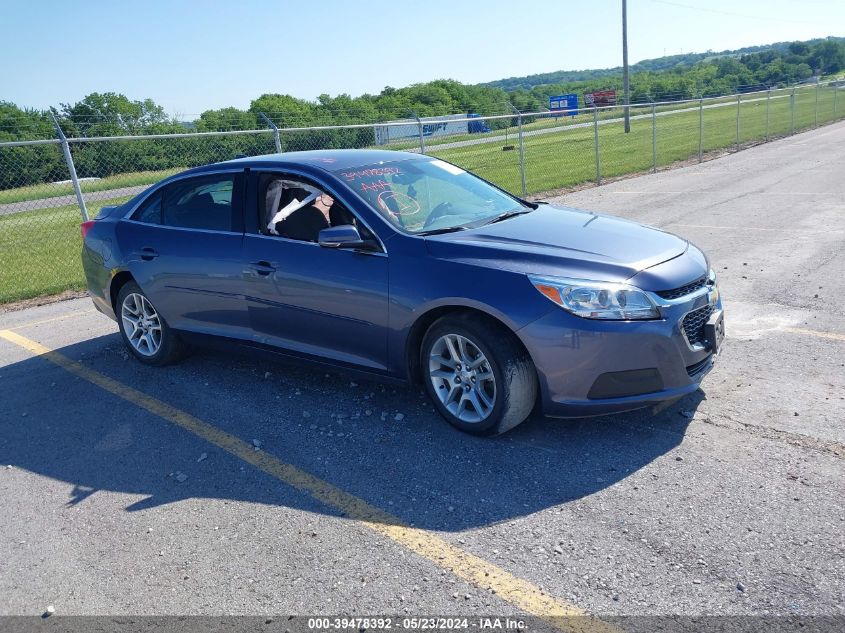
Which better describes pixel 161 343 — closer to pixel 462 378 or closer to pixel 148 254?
pixel 148 254

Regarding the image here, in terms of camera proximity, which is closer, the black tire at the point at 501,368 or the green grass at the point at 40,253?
the black tire at the point at 501,368

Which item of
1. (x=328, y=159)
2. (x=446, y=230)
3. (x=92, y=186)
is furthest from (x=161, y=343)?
(x=92, y=186)

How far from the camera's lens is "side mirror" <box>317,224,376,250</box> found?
448 cm

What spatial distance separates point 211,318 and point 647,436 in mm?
3177

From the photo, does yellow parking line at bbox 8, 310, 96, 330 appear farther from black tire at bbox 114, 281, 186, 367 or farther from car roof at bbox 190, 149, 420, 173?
car roof at bbox 190, 149, 420, 173

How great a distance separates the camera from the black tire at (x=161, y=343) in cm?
590

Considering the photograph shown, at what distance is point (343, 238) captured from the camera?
14.7 ft

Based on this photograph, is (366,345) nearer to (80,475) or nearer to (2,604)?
(80,475)

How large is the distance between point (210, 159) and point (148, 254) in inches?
366

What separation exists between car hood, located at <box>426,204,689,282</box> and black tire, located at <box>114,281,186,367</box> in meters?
2.59

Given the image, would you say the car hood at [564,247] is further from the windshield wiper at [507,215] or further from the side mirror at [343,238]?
the side mirror at [343,238]

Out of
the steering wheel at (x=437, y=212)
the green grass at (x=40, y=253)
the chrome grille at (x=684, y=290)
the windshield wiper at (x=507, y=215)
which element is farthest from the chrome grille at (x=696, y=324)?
the green grass at (x=40, y=253)

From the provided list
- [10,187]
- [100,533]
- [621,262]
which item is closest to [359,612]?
[100,533]

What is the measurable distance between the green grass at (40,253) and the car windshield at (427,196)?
633 centimetres
